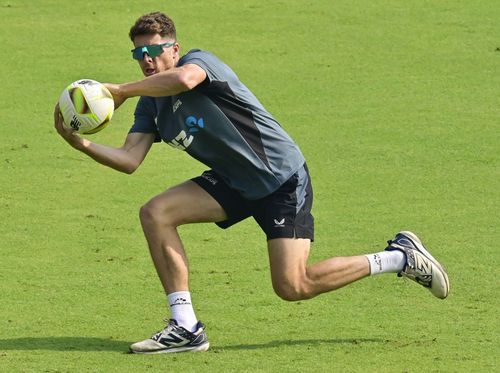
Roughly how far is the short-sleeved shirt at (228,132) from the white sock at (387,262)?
782mm

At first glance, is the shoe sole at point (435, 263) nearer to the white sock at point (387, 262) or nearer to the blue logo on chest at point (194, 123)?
the white sock at point (387, 262)

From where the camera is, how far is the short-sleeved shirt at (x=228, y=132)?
28.1 ft

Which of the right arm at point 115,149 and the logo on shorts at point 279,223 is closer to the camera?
the right arm at point 115,149

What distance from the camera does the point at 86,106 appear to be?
27.3 feet

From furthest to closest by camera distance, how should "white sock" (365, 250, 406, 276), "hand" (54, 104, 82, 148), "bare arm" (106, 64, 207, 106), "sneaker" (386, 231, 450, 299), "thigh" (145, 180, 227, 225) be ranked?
"sneaker" (386, 231, 450, 299) < "white sock" (365, 250, 406, 276) < "thigh" (145, 180, 227, 225) < "hand" (54, 104, 82, 148) < "bare arm" (106, 64, 207, 106)

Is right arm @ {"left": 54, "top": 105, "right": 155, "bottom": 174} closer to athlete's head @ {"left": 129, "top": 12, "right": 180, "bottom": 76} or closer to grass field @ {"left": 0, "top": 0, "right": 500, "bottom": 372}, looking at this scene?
athlete's head @ {"left": 129, "top": 12, "right": 180, "bottom": 76}

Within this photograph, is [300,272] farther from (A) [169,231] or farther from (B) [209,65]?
(B) [209,65]

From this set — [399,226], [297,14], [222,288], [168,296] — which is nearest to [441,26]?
[297,14]

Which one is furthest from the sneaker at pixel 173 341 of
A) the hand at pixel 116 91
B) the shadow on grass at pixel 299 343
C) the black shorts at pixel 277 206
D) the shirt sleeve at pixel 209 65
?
the shirt sleeve at pixel 209 65

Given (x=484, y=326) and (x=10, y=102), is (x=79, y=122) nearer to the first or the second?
(x=484, y=326)

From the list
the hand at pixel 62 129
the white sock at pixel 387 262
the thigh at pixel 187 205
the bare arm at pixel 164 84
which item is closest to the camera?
the bare arm at pixel 164 84

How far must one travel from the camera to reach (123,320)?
906 centimetres

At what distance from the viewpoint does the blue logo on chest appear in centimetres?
856

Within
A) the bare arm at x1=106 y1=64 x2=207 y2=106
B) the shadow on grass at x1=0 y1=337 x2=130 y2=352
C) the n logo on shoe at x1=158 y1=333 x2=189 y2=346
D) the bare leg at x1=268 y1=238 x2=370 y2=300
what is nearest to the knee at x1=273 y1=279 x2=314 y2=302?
the bare leg at x1=268 y1=238 x2=370 y2=300
